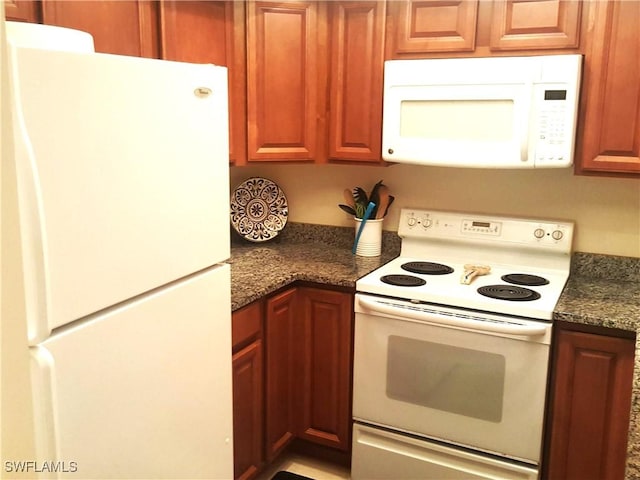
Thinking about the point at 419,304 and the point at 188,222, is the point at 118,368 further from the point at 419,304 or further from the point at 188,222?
the point at 419,304

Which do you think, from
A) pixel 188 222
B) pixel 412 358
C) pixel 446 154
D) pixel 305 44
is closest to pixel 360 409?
pixel 412 358

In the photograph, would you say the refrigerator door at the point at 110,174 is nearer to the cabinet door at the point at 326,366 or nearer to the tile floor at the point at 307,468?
the cabinet door at the point at 326,366

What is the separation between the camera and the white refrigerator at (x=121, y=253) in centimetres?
106

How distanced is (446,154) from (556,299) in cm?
66

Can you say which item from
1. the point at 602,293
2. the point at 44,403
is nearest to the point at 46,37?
the point at 44,403

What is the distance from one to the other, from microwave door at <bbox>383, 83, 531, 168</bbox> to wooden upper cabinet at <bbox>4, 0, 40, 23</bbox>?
1.26m

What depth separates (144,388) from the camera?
1.37 metres

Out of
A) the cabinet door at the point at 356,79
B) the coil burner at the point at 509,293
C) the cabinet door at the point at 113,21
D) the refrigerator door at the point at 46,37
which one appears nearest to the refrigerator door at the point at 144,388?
the refrigerator door at the point at 46,37

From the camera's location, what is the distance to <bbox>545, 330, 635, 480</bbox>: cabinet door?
1.97 metres

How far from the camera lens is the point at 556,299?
212cm

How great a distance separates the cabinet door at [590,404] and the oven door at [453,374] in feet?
0.20

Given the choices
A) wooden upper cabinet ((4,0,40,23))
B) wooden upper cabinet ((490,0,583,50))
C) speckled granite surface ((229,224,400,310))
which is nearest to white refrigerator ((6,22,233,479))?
wooden upper cabinet ((4,0,40,23))

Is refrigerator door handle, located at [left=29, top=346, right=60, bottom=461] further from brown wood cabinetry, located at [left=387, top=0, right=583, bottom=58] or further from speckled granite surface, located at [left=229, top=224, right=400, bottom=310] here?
brown wood cabinetry, located at [left=387, top=0, right=583, bottom=58]

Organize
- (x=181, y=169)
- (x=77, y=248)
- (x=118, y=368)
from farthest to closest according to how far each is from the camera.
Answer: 1. (x=181, y=169)
2. (x=118, y=368)
3. (x=77, y=248)
